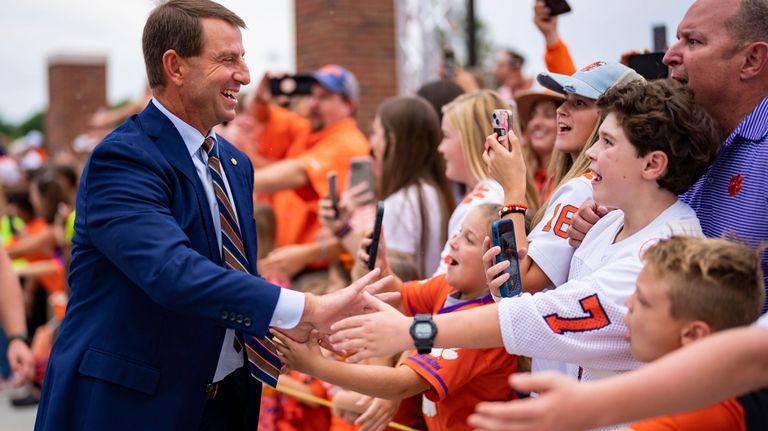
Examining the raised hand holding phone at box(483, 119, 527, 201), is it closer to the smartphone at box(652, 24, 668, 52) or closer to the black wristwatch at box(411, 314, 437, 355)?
the black wristwatch at box(411, 314, 437, 355)

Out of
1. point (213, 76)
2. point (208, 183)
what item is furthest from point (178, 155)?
point (213, 76)

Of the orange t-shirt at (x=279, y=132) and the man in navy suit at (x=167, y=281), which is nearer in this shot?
the man in navy suit at (x=167, y=281)

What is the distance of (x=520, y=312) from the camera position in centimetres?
231

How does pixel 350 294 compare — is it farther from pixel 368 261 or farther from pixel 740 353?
pixel 740 353

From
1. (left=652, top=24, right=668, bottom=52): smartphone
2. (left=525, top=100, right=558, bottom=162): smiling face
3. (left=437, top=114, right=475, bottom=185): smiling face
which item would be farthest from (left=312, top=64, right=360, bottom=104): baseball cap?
(left=652, top=24, right=668, bottom=52): smartphone

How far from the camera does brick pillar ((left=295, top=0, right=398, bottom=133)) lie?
338 inches

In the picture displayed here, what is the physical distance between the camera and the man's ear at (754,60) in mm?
2691

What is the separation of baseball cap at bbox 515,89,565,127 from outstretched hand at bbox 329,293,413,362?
2.08 meters

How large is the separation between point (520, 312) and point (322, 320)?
632mm

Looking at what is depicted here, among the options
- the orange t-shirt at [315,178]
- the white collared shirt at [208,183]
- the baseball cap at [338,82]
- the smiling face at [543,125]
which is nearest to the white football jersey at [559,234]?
the white collared shirt at [208,183]

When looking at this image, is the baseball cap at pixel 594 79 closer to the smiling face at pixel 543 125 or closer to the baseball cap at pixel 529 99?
the baseball cap at pixel 529 99

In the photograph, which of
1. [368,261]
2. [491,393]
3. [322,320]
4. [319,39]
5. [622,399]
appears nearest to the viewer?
[622,399]

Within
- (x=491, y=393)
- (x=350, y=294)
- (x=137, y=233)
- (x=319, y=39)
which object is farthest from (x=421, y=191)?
(x=319, y=39)

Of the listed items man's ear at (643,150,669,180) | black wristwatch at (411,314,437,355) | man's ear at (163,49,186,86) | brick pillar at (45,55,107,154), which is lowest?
brick pillar at (45,55,107,154)
